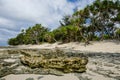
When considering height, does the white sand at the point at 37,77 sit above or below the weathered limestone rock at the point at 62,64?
below

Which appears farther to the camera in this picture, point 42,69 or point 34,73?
point 42,69

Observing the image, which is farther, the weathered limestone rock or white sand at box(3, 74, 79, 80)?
the weathered limestone rock

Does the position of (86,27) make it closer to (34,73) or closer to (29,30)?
(29,30)

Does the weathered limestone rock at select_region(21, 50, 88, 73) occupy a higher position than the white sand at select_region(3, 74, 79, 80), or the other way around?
the weathered limestone rock at select_region(21, 50, 88, 73)

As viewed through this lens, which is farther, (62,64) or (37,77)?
(62,64)

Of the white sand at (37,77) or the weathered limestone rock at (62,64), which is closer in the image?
the white sand at (37,77)

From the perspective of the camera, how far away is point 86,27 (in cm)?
4722

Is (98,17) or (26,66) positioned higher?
(98,17)

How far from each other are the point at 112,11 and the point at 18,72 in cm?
3711

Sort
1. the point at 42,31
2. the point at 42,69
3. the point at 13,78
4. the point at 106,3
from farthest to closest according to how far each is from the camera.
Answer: the point at 42,31
the point at 106,3
the point at 42,69
the point at 13,78

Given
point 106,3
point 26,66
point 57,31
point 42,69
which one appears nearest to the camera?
point 42,69

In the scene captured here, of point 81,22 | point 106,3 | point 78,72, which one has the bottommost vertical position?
point 78,72

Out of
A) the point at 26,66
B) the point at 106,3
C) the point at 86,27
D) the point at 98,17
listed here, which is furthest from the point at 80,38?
the point at 26,66

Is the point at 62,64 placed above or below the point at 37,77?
above
